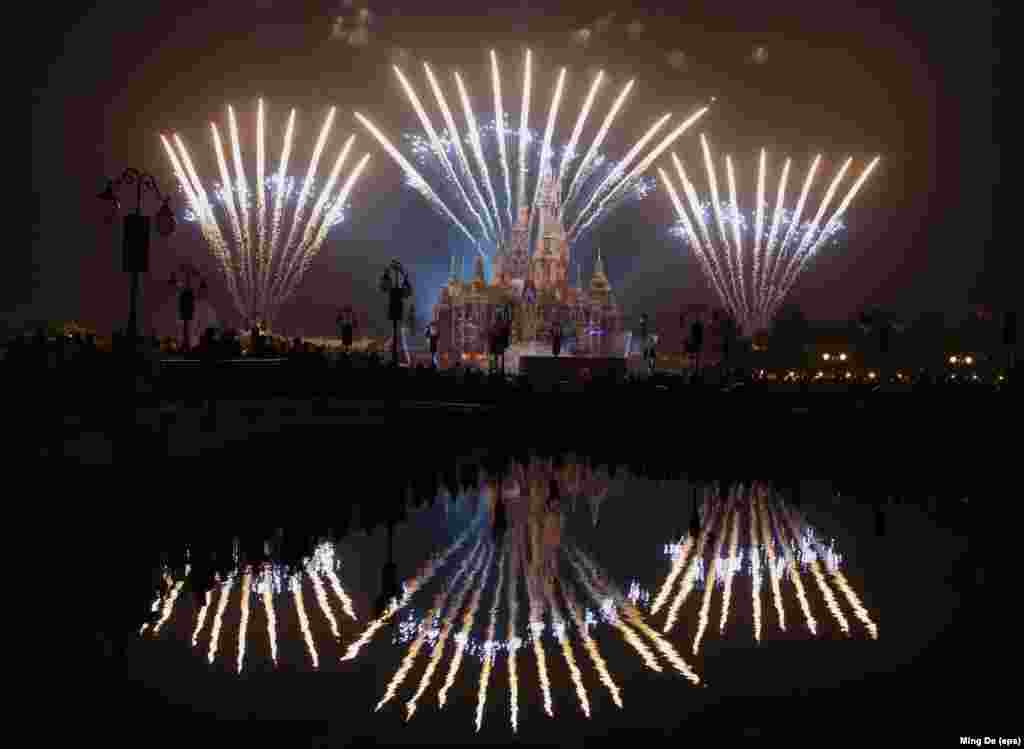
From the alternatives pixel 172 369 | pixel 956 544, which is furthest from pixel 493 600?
pixel 172 369

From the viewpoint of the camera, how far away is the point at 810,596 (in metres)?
10.2

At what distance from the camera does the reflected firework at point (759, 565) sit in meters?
9.47

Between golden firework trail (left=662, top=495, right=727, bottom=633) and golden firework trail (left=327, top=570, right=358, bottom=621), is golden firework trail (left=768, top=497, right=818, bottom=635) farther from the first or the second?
golden firework trail (left=327, top=570, right=358, bottom=621)

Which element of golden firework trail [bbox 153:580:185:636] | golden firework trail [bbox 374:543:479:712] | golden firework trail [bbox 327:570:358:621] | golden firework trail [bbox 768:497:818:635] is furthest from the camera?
golden firework trail [bbox 768:497:818:635]

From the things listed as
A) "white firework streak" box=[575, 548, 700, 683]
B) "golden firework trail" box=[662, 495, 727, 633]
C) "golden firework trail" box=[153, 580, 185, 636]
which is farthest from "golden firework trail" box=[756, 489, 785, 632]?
"golden firework trail" box=[153, 580, 185, 636]

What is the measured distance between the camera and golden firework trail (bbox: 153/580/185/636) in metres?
8.41

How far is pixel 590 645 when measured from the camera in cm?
824

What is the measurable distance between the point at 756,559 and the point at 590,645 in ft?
14.8

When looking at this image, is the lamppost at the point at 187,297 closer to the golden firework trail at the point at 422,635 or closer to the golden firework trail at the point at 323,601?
the golden firework trail at the point at 323,601

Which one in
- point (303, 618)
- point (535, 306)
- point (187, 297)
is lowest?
point (303, 618)

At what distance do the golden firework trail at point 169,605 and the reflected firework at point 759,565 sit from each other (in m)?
4.77

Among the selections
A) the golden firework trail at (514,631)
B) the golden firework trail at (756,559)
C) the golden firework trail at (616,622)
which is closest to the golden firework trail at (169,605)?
the golden firework trail at (514,631)

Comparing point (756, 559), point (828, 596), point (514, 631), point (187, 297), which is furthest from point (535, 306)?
point (514, 631)

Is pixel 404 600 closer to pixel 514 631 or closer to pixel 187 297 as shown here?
pixel 514 631
